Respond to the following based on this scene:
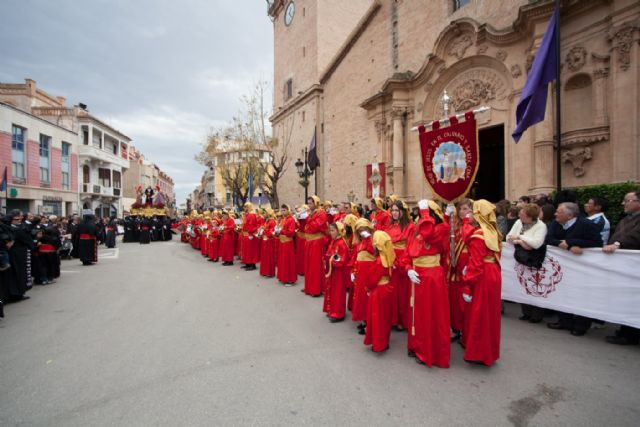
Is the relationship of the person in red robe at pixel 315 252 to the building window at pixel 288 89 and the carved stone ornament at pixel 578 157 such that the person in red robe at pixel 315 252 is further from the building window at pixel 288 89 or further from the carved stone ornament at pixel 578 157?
the building window at pixel 288 89

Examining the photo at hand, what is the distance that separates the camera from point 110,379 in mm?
3504

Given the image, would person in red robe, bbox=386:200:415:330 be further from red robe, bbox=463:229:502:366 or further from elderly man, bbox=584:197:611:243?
elderly man, bbox=584:197:611:243

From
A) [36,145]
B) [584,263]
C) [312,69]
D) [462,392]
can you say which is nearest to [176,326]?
[462,392]

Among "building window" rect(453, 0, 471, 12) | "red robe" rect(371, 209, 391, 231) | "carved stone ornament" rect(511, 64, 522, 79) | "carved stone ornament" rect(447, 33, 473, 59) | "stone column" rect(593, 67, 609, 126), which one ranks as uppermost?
"building window" rect(453, 0, 471, 12)

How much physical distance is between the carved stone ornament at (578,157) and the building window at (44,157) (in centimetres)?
3715

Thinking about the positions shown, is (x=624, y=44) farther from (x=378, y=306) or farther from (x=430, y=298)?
(x=378, y=306)

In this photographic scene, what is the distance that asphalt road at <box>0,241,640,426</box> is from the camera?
2.84 m

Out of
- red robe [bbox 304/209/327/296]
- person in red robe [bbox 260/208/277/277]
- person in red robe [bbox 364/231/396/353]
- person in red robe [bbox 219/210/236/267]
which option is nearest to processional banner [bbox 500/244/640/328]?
person in red robe [bbox 364/231/396/353]

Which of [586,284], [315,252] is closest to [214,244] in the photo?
[315,252]

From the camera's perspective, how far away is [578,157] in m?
9.04

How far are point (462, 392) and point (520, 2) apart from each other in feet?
42.9

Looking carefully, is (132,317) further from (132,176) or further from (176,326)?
(132,176)

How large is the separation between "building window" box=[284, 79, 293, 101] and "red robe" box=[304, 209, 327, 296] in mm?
23978

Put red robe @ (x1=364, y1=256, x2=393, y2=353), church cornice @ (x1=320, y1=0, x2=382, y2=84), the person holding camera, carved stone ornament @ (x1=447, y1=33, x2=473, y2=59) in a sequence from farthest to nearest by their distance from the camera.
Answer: church cornice @ (x1=320, y1=0, x2=382, y2=84)
carved stone ornament @ (x1=447, y1=33, x2=473, y2=59)
the person holding camera
red robe @ (x1=364, y1=256, x2=393, y2=353)
